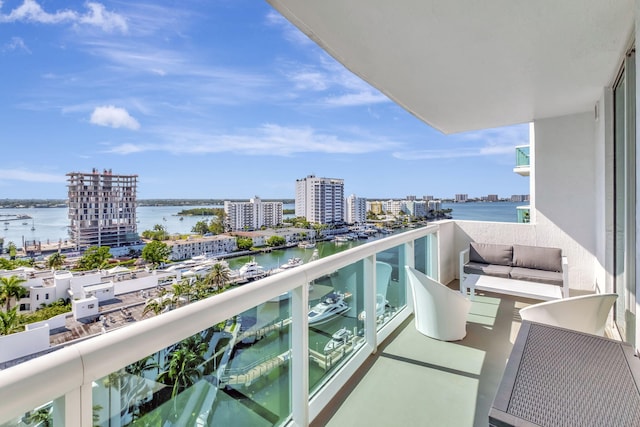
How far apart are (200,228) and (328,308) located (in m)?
8.12

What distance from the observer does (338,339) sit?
2434 mm

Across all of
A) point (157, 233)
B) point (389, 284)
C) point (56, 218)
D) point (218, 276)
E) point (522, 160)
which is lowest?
point (218, 276)

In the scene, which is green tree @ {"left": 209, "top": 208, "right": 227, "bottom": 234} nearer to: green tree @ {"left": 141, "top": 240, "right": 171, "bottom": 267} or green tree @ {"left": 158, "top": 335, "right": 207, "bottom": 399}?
green tree @ {"left": 141, "top": 240, "right": 171, "bottom": 267}

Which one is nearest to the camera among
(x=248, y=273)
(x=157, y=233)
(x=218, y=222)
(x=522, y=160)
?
(x=248, y=273)

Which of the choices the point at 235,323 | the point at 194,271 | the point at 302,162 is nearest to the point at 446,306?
the point at 235,323

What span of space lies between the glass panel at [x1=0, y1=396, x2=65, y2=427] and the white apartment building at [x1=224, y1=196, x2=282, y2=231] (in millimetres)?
10622

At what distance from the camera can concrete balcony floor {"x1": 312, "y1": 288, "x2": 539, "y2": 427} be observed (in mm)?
2055

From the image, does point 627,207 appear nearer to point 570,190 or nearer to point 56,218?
point 570,190

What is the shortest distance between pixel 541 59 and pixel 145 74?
2078 centimetres

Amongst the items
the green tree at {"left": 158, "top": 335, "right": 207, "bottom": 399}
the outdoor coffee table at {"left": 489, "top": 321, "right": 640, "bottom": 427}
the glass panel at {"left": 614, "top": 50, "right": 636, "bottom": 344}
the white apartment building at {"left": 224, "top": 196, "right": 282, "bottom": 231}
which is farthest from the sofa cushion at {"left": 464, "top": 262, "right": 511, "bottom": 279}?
the white apartment building at {"left": 224, "top": 196, "right": 282, "bottom": 231}

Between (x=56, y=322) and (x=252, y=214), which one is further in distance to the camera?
(x=252, y=214)

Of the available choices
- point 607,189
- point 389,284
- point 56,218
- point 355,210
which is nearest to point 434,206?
point 607,189

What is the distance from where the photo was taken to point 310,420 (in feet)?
6.57

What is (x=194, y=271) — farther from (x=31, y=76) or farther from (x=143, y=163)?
(x=143, y=163)
